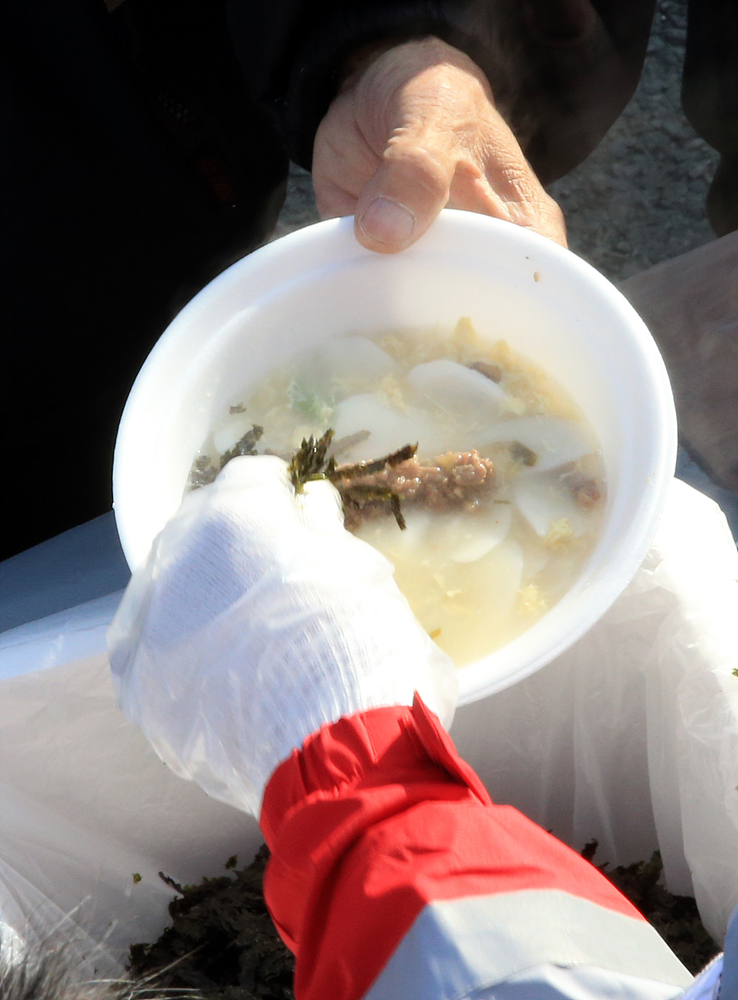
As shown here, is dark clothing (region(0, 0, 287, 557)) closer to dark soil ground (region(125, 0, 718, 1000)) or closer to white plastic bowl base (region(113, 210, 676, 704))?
white plastic bowl base (region(113, 210, 676, 704))

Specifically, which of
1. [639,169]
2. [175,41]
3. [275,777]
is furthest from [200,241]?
[639,169]

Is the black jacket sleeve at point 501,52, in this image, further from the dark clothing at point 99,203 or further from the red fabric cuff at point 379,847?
the red fabric cuff at point 379,847

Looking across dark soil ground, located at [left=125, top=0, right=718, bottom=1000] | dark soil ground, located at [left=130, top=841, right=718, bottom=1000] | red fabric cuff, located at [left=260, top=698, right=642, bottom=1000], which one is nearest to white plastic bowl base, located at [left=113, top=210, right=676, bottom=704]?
red fabric cuff, located at [left=260, top=698, right=642, bottom=1000]

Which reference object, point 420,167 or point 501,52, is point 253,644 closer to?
point 420,167

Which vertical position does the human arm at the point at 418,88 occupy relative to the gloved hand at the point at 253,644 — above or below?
above

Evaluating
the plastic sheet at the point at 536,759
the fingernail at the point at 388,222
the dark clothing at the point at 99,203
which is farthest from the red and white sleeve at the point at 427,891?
the dark clothing at the point at 99,203

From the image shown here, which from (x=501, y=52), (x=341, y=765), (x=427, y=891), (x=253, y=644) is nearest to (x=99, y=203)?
(x=501, y=52)

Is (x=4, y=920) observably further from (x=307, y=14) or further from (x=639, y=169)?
(x=639, y=169)
